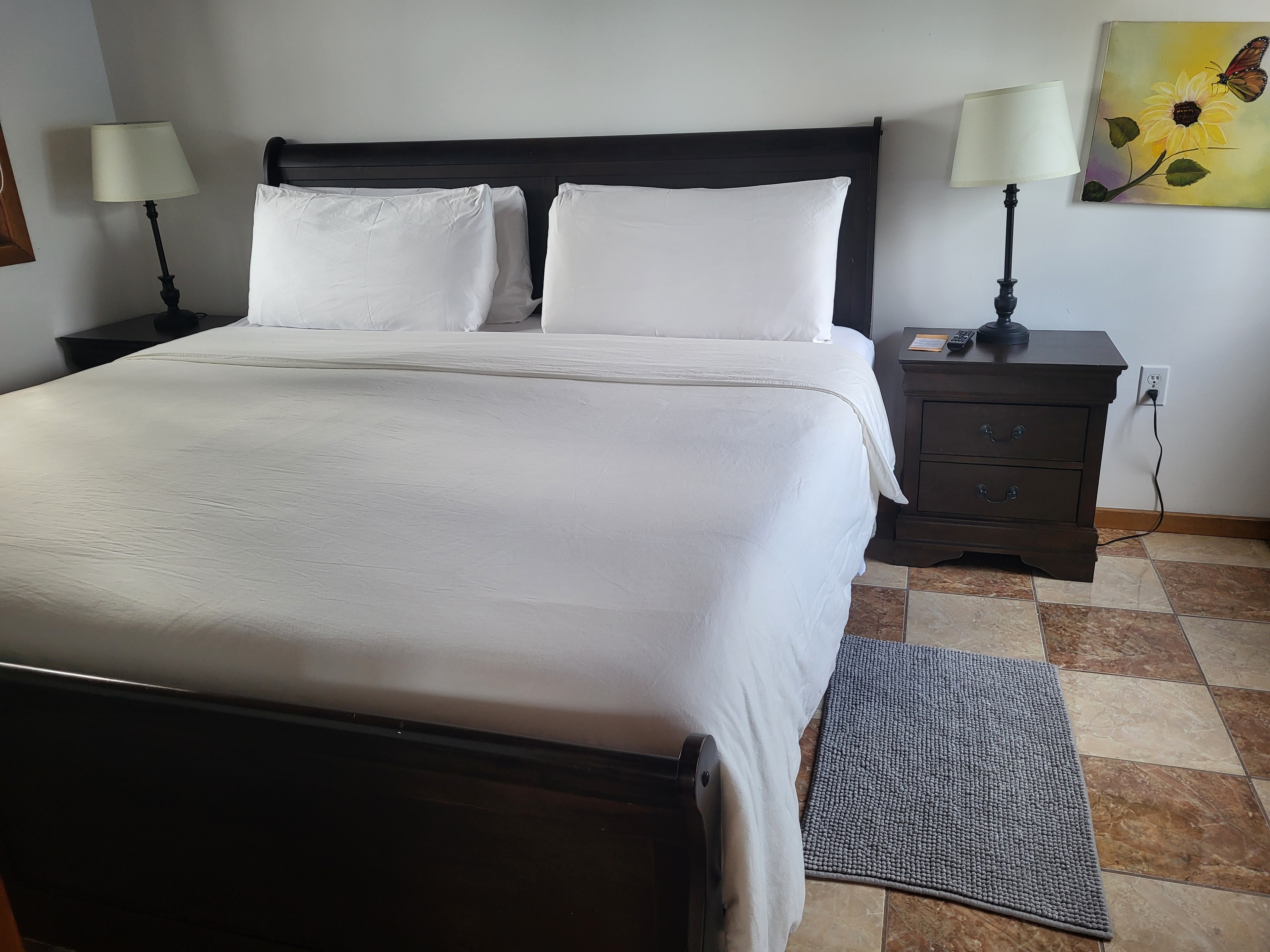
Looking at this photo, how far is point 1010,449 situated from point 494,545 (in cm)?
168

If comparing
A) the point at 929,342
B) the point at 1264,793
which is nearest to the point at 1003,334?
the point at 929,342

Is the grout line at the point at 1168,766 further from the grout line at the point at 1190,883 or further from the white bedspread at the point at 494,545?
the white bedspread at the point at 494,545

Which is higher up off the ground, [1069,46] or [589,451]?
[1069,46]

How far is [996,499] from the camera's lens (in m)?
2.62

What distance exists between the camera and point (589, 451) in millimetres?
1781

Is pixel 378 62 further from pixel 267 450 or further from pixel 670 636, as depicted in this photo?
pixel 670 636

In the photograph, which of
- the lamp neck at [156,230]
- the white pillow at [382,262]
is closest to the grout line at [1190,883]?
the white pillow at [382,262]

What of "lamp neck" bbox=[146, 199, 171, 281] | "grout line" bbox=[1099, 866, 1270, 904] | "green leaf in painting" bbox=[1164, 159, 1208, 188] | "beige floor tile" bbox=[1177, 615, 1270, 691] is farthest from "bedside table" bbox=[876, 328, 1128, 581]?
"lamp neck" bbox=[146, 199, 171, 281]

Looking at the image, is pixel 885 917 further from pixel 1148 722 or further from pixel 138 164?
pixel 138 164

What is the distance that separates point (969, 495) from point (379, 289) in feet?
5.92

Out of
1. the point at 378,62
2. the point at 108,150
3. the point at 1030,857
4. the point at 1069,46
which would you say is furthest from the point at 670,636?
the point at 108,150

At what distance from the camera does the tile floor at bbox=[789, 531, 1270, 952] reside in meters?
1.54

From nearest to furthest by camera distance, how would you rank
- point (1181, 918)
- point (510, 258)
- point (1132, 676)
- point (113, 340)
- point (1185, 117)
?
1. point (1181, 918)
2. point (1132, 676)
3. point (1185, 117)
4. point (510, 258)
5. point (113, 340)

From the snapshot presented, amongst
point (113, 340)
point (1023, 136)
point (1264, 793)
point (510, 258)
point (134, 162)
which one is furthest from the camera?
point (113, 340)
